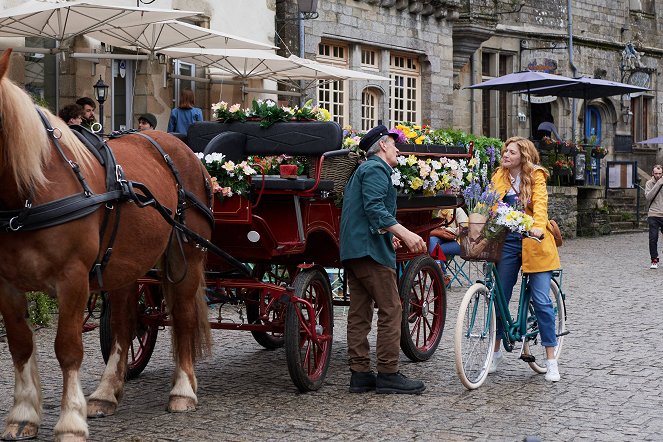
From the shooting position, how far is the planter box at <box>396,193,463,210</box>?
864 cm

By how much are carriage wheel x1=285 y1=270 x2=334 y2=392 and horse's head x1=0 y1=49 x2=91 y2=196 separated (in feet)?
6.98

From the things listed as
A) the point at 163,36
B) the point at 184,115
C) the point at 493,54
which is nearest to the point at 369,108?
the point at 493,54

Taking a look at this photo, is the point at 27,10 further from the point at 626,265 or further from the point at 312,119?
the point at 626,265

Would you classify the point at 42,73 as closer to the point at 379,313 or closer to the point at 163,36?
the point at 163,36

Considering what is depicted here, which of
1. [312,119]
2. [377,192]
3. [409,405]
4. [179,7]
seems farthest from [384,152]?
[179,7]

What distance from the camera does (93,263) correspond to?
19.8 feet

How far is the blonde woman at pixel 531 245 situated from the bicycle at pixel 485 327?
111 millimetres

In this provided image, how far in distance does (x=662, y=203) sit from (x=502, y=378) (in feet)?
35.0

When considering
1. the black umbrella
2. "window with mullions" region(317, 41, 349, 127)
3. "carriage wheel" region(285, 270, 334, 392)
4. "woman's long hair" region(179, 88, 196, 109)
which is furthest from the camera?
the black umbrella

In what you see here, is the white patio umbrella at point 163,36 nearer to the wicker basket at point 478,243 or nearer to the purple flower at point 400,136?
the purple flower at point 400,136

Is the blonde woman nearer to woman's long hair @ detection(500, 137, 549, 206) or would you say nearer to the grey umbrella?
woman's long hair @ detection(500, 137, 549, 206)

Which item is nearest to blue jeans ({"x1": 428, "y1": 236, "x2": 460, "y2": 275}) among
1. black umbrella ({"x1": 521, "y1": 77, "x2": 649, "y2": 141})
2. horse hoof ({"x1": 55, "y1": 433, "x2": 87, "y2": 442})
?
Answer: horse hoof ({"x1": 55, "y1": 433, "x2": 87, "y2": 442})

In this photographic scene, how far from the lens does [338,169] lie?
7977 mm

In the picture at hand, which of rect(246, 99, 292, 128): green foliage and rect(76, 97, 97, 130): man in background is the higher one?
rect(76, 97, 97, 130): man in background
